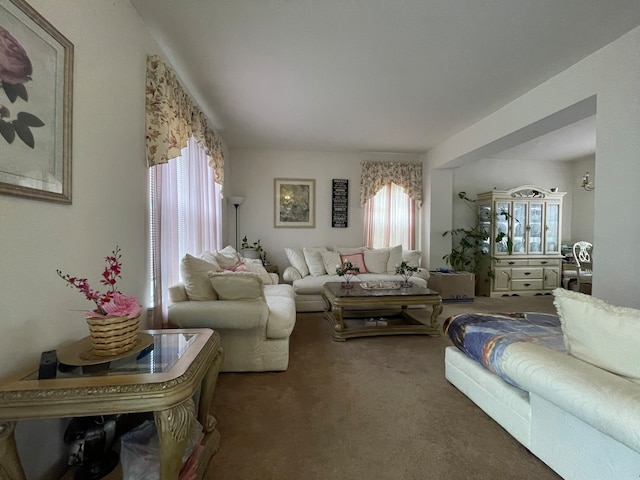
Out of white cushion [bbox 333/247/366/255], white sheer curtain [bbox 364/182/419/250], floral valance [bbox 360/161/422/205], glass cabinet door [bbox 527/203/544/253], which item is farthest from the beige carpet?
glass cabinet door [bbox 527/203/544/253]

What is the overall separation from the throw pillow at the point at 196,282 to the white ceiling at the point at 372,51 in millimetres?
1697

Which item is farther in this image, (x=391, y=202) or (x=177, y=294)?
(x=391, y=202)

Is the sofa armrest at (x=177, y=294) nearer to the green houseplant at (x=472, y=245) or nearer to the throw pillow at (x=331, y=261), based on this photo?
the throw pillow at (x=331, y=261)

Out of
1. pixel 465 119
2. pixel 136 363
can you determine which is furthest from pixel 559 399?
pixel 465 119

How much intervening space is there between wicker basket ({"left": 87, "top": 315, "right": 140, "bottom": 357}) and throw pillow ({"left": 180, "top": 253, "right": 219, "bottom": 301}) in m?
1.18

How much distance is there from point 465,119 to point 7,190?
4.19m

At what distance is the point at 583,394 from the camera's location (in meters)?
1.02

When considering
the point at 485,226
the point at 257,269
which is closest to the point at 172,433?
the point at 257,269

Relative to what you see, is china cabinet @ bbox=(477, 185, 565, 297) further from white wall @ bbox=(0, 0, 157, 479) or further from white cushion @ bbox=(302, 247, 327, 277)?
white wall @ bbox=(0, 0, 157, 479)

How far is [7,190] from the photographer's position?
40.0 inches

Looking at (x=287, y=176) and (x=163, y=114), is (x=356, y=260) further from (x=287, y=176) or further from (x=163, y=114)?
(x=163, y=114)

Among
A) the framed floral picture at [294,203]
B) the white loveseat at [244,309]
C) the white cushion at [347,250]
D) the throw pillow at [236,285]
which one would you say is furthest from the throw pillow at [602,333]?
the framed floral picture at [294,203]

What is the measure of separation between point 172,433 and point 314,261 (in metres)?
3.76

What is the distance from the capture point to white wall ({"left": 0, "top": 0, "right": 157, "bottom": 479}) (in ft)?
3.59
